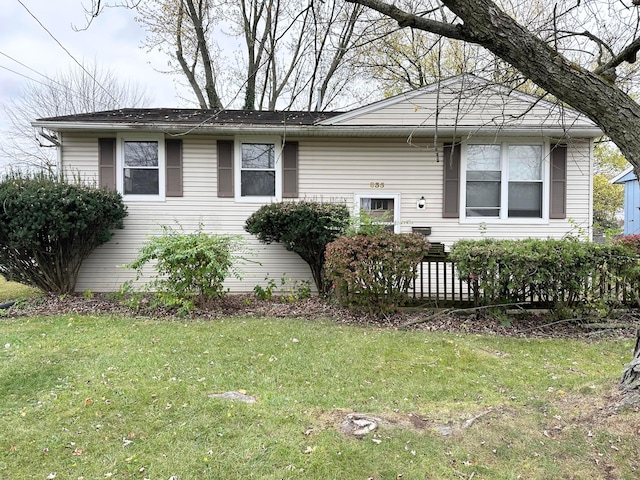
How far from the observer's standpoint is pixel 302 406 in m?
2.98

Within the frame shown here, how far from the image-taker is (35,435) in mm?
2537

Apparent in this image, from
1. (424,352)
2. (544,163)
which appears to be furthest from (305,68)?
(424,352)

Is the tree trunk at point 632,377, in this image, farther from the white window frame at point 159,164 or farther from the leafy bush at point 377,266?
the white window frame at point 159,164

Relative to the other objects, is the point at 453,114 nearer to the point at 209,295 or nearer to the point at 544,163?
the point at 544,163

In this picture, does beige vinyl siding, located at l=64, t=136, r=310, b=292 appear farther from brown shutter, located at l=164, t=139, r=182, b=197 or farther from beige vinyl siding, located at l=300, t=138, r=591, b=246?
beige vinyl siding, located at l=300, t=138, r=591, b=246

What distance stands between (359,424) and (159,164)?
6974mm

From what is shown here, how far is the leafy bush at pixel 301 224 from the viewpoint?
6.79 m

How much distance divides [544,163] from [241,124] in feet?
21.0

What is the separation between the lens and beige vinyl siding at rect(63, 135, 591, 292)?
777 centimetres

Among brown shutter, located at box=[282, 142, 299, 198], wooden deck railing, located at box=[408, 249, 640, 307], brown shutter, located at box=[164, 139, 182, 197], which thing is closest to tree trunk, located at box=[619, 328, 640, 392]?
wooden deck railing, located at box=[408, 249, 640, 307]

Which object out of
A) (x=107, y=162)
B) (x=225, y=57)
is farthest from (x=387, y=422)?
(x=225, y=57)

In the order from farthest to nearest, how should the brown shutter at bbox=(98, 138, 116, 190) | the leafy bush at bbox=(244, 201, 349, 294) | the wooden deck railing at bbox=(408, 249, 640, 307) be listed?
1. the brown shutter at bbox=(98, 138, 116, 190)
2. the leafy bush at bbox=(244, 201, 349, 294)
3. the wooden deck railing at bbox=(408, 249, 640, 307)

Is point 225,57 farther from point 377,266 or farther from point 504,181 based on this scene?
point 377,266

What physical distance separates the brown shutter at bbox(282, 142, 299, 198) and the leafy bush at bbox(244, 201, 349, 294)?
1.00 meters
